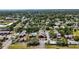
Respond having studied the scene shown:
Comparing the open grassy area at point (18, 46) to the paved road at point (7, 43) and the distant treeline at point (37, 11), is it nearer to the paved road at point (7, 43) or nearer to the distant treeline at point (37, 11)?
the paved road at point (7, 43)

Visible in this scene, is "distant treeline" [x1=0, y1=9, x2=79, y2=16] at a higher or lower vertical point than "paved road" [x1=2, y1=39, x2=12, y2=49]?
higher

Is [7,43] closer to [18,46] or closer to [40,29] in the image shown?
[18,46]

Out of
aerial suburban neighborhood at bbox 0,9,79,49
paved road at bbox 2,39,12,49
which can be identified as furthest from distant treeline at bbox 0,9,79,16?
paved road at bbox 2,39,12,49

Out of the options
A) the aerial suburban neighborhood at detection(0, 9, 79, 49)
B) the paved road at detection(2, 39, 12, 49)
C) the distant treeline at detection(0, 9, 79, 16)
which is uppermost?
the distant treeline at detection(0, 9, 79, 16)

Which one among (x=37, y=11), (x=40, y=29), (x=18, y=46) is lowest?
(x=18, y=46)

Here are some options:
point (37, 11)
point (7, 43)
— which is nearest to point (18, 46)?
point (7, 43)

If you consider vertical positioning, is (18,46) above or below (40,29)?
below

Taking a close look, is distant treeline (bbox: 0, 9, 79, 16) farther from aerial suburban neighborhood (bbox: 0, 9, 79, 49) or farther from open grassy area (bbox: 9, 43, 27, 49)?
open grassy area (bbox: 9, 43, 27, 49)
